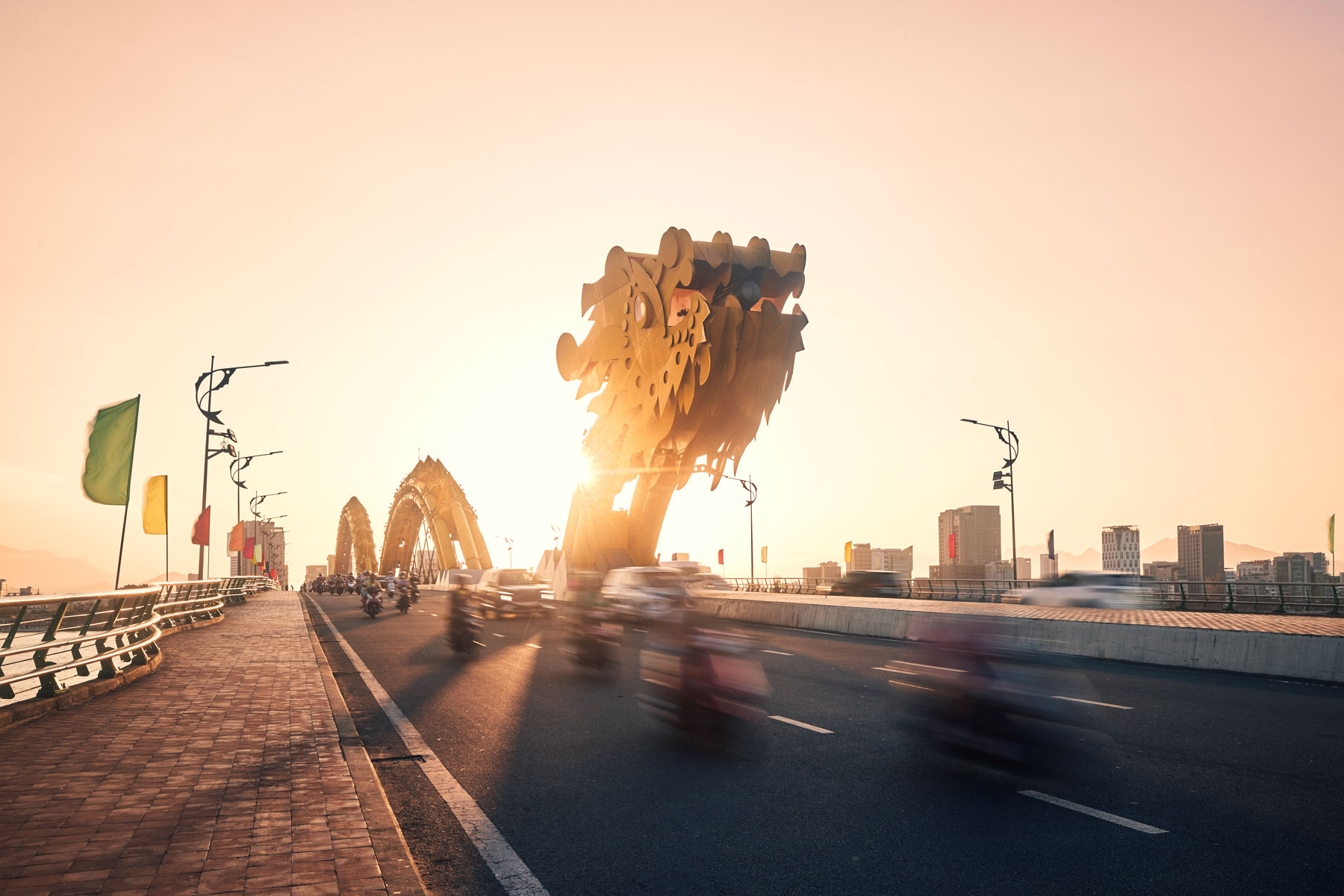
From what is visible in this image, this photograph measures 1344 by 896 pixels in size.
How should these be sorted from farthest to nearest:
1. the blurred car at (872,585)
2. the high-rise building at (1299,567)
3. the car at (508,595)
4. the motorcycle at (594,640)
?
the high-rise building at (1299,567) < the blurred car at (872,585) < the car at (508,595) < the motorcycle at (594,640)

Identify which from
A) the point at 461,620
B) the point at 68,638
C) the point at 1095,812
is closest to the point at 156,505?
the point at 461,620

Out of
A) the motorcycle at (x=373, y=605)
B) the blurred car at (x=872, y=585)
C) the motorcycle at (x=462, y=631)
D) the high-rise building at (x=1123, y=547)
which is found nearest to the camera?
the motorcycle at (x=462, y=631)

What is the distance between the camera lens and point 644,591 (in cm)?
1767

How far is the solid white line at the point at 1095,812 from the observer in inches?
231

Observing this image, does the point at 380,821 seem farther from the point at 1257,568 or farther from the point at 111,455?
the point at 1257,568

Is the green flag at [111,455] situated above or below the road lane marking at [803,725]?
above

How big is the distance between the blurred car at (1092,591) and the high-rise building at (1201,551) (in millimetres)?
59077

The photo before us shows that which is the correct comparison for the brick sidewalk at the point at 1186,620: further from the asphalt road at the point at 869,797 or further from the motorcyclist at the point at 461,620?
the motorcyclist at the point at 461,620

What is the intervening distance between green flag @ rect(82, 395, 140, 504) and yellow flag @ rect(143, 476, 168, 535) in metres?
3.04

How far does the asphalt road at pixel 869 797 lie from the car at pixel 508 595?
54.2ft

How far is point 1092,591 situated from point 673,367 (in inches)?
662

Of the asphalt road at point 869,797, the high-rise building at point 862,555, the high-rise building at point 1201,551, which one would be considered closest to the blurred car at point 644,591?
the asphalt road at point 869,797

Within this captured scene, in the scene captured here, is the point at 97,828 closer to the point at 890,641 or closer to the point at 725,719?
the point at 725,719

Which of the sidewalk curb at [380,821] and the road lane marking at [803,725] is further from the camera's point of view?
the road lane marking at [803,725]
